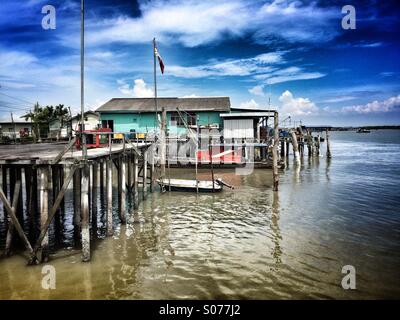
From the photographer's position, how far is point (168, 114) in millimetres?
38344

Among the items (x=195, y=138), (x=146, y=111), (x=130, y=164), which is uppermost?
(x=146, y=111)

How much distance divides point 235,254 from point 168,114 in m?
29.7

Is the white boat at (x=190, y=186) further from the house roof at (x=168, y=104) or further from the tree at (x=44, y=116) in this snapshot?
the tree at (x=44, y=116)

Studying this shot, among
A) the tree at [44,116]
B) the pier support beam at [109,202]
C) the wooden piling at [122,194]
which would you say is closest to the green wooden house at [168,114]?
the tree at [44,116]

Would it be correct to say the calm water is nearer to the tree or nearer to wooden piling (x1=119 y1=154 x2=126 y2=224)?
wooden piling (x1=119 y1=154 x2=126 y2=224)

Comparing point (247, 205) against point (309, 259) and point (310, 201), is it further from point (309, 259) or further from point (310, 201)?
point (309, 259)

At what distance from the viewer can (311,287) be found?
8.33 m

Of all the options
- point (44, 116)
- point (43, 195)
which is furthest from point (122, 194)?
point (44, 116)

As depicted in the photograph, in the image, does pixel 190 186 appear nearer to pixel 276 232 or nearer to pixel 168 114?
pixel 276 232

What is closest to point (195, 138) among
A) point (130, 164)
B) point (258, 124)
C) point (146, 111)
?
point (258, 124)

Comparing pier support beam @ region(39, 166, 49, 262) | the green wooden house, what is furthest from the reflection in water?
the green wooden house
